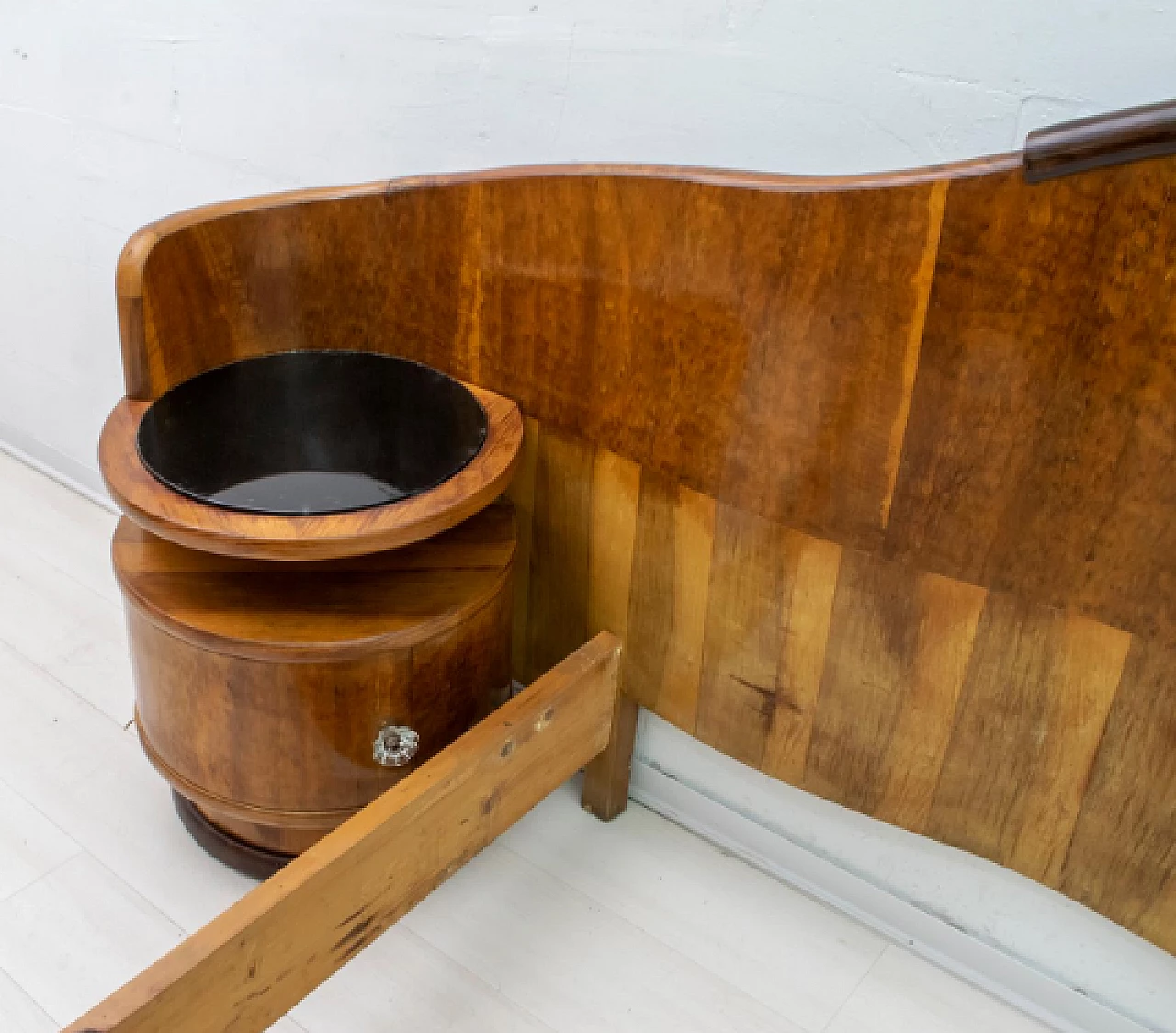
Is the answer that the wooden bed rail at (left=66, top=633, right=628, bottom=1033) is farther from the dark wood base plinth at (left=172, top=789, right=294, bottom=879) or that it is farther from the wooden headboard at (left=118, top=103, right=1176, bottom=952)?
the dark wood base plinth at (left=172, top=789, right=294, bottom=879)

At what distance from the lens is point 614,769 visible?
1454mm

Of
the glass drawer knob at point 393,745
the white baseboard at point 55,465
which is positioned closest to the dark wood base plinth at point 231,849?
the glass drawer knob at point 393,745

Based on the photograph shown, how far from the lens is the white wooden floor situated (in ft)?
4.03

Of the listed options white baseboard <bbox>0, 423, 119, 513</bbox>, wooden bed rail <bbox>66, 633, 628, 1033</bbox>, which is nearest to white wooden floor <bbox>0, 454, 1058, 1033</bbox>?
wooden bed rail <bbox>66, 633, 628, 1033</bbox>

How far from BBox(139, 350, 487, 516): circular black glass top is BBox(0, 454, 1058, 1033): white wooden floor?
504mm

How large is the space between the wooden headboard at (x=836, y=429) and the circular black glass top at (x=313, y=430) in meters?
0.07

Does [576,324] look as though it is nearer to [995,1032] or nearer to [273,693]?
[273,693]

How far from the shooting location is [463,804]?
111cm

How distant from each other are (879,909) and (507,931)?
0.45m

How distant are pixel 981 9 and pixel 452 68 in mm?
623

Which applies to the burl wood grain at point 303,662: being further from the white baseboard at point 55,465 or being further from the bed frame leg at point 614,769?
the white baseboard at point 55,465

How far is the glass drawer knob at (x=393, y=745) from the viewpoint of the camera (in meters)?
1.17

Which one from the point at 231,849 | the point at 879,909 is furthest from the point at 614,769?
the point at 231,849

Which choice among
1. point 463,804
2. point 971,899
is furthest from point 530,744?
point 971,899
